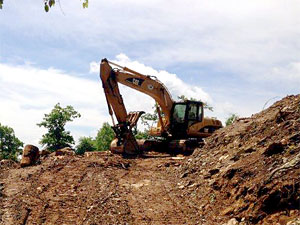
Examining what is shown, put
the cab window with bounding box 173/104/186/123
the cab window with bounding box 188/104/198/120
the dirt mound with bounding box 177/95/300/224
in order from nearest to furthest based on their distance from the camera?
the dirt mound with bounding box 177/95/300/224, the cab window with bounding box 188/104/198/120, the cab window with bounding box 173/104/186/123

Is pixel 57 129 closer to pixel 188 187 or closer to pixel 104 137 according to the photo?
pixel 104 137

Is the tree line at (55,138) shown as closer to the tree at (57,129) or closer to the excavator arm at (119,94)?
the tree at (57,129)

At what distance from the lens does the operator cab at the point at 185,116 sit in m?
19.2

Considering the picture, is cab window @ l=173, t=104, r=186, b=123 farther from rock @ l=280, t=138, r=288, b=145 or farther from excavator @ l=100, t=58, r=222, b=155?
rock @ l=280, t=138, r=288, b=145

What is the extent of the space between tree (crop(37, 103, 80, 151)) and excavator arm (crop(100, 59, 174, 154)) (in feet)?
69.0

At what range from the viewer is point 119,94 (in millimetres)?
18344

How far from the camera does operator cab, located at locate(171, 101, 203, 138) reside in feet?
62.9

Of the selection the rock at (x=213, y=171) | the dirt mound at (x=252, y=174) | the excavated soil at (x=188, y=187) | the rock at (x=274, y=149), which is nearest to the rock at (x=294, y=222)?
the excavated soil at (x=188, y=187)

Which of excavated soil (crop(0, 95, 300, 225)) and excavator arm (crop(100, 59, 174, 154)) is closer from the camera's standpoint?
excavated soil (crop(0, 95, 300, 225))

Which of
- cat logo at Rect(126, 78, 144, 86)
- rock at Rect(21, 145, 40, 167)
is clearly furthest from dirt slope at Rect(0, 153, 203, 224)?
cat logo at Rect(126, 78, 144, 86)

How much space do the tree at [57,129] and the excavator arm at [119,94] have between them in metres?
21.0

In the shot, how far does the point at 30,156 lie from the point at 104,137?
104 feet

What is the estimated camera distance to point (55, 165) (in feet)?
47.9

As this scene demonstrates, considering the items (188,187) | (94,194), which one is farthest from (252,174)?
(94,194)
